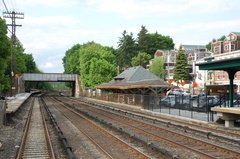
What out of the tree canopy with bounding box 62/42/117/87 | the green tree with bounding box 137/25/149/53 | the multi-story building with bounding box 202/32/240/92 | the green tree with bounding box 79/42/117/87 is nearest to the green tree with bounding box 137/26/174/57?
the green tree with bounding box 137/25/149/53

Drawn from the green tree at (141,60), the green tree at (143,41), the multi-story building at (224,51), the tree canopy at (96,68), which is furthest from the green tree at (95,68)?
the green tree at (143,41)

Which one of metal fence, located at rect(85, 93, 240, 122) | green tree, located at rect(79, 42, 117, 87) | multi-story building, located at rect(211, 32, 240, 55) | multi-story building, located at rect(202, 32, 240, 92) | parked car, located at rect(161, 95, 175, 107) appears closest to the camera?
metal fence, located at rect(85, 93, 240, 122)

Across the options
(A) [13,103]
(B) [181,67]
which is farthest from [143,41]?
(A) [13,103]

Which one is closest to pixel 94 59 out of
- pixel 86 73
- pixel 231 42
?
pixel 86 73

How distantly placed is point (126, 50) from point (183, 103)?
3557 inches

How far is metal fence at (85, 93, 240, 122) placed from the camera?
22.9 meters

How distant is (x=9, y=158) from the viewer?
35.4 feet

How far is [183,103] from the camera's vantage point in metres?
26.0

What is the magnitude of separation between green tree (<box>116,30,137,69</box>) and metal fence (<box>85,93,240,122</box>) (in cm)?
6934

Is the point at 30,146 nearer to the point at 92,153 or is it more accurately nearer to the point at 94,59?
the point at 92,153

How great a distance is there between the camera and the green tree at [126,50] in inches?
4483

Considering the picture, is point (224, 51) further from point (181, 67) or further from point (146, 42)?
point (146, 42)

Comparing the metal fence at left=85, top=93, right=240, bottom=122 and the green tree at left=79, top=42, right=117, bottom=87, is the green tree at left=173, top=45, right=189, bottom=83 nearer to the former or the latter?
the green tree at left=79, top=42, right=117, bottom=87

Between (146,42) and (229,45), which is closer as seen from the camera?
(229,45)
